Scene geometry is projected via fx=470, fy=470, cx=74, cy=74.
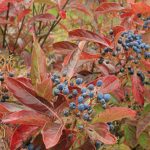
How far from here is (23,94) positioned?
1.48 m

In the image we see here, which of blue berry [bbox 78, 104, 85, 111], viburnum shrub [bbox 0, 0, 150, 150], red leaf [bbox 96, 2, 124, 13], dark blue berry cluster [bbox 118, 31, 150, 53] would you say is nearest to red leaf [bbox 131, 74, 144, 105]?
viburnum shrub [bbox 0, 0, 150, 150]

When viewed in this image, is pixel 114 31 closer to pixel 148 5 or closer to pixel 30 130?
pixel 148 5

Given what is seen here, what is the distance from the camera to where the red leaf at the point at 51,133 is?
4.60ft

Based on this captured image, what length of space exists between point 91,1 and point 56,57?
405 millimetres

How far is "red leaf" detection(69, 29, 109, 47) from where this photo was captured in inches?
74.5

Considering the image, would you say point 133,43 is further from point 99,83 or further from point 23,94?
point 23,94

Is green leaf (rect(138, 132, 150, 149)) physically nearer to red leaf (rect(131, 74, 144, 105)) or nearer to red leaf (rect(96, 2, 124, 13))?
red leaf (rect(131, 74, 144, 105))

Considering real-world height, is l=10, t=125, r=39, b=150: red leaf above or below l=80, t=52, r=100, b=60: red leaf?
below

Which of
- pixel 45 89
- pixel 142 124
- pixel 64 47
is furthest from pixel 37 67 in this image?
pixel 142 124

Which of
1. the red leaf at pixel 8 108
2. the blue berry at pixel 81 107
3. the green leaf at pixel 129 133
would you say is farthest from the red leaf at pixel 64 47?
the blue berry at pixel 81 107

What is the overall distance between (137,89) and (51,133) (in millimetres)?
614

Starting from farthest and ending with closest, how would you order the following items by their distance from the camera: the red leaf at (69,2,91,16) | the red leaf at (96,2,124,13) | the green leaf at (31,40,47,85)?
the red leaf at (69,2,91,16) → the red leaf at (96,2,124,13) → the green leaf at (31,40,47,85)

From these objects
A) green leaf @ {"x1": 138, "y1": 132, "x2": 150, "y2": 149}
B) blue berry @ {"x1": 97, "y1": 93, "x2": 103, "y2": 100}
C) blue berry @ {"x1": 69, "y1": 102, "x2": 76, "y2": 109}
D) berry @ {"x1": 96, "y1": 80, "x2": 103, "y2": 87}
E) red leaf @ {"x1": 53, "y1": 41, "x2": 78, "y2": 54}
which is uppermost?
red leaf @ {"x1": 53, "y1": 41, "x2": 78, "y2": 54}

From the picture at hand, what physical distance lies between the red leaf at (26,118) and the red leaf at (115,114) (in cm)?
17
